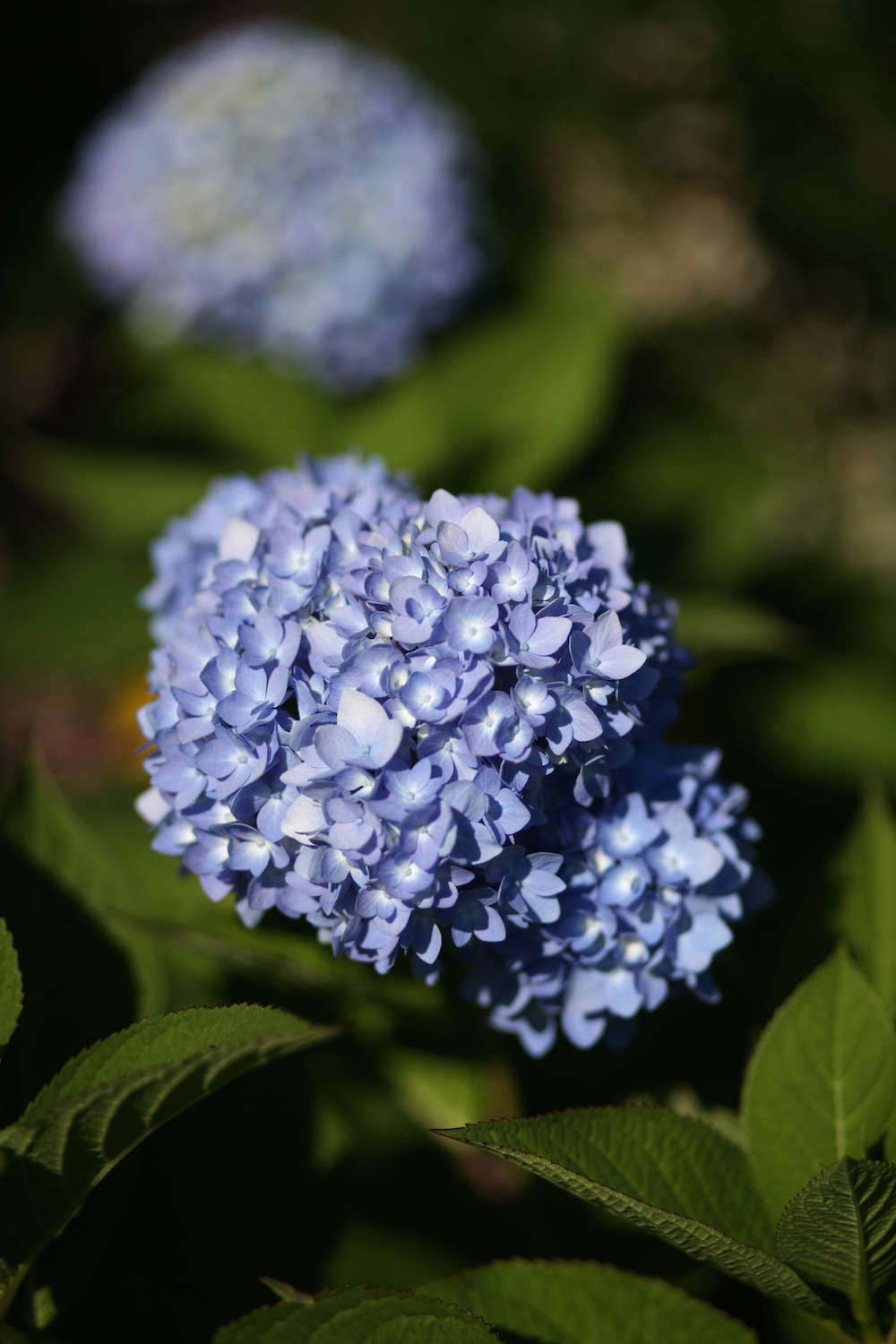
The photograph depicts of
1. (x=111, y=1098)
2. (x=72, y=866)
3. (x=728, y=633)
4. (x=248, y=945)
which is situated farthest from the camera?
(x=728, y=633)

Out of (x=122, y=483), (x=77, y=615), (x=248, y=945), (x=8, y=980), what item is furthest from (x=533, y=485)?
(x=8, y=980)

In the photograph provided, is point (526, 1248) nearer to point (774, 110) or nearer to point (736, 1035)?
point (736, 1035)

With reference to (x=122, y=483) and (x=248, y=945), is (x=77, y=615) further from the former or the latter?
(x=248, y=945)

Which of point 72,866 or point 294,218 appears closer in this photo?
point 72,866

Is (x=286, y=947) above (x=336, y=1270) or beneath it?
above

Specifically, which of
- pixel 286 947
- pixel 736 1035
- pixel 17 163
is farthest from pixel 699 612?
pixel 17 163

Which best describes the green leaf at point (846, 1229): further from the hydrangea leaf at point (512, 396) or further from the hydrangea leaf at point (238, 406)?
the hydrangea leaf at point (238, 406)

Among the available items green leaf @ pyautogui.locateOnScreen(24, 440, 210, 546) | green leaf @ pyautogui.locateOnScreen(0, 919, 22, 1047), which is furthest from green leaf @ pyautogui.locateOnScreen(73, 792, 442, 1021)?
green leaf @ pyautogui.locateOnScreen(24, 440, 210, 546)
